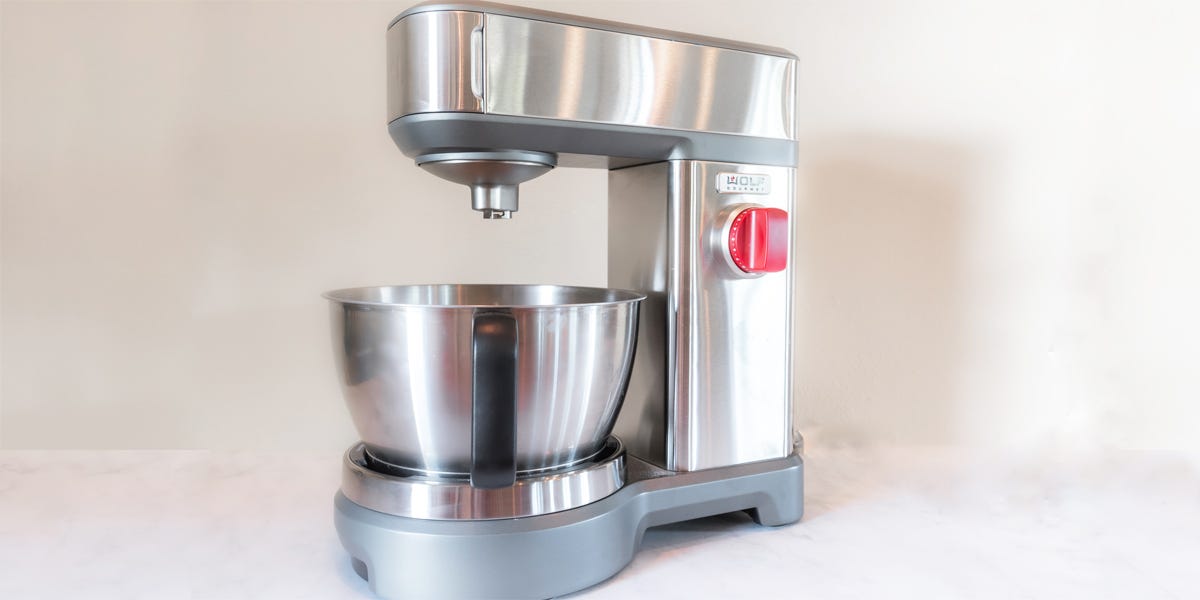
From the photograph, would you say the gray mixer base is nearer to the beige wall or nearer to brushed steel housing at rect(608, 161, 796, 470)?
brushed steel housing at rect(608, 161, 796, 470)

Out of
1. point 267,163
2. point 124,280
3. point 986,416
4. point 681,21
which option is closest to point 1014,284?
point 986,416

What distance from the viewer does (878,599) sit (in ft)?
1.86

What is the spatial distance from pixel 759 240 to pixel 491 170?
21 centimetres

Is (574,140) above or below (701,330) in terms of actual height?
above

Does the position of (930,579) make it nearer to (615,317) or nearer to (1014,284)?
Answer: (615,317)

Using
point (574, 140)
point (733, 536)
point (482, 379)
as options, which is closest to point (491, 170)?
point (574, 140)

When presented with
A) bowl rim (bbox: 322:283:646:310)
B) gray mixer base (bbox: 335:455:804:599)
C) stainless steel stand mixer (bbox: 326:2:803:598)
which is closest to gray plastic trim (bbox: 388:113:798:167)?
stainless steel stand mixer (bbox: 326:2:803:598)

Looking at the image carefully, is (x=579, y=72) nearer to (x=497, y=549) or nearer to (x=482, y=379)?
(x=482, y=379)

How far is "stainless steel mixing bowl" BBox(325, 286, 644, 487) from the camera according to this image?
499 mm

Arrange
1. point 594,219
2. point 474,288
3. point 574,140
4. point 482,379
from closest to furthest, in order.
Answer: point 482,379
point 574,140
point 474,288
point 594,219

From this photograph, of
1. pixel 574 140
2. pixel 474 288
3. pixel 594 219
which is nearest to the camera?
pixel 574 140

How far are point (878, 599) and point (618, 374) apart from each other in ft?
0.79

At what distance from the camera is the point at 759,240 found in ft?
2.06

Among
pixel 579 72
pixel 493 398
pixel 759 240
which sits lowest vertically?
pixel 493 398
